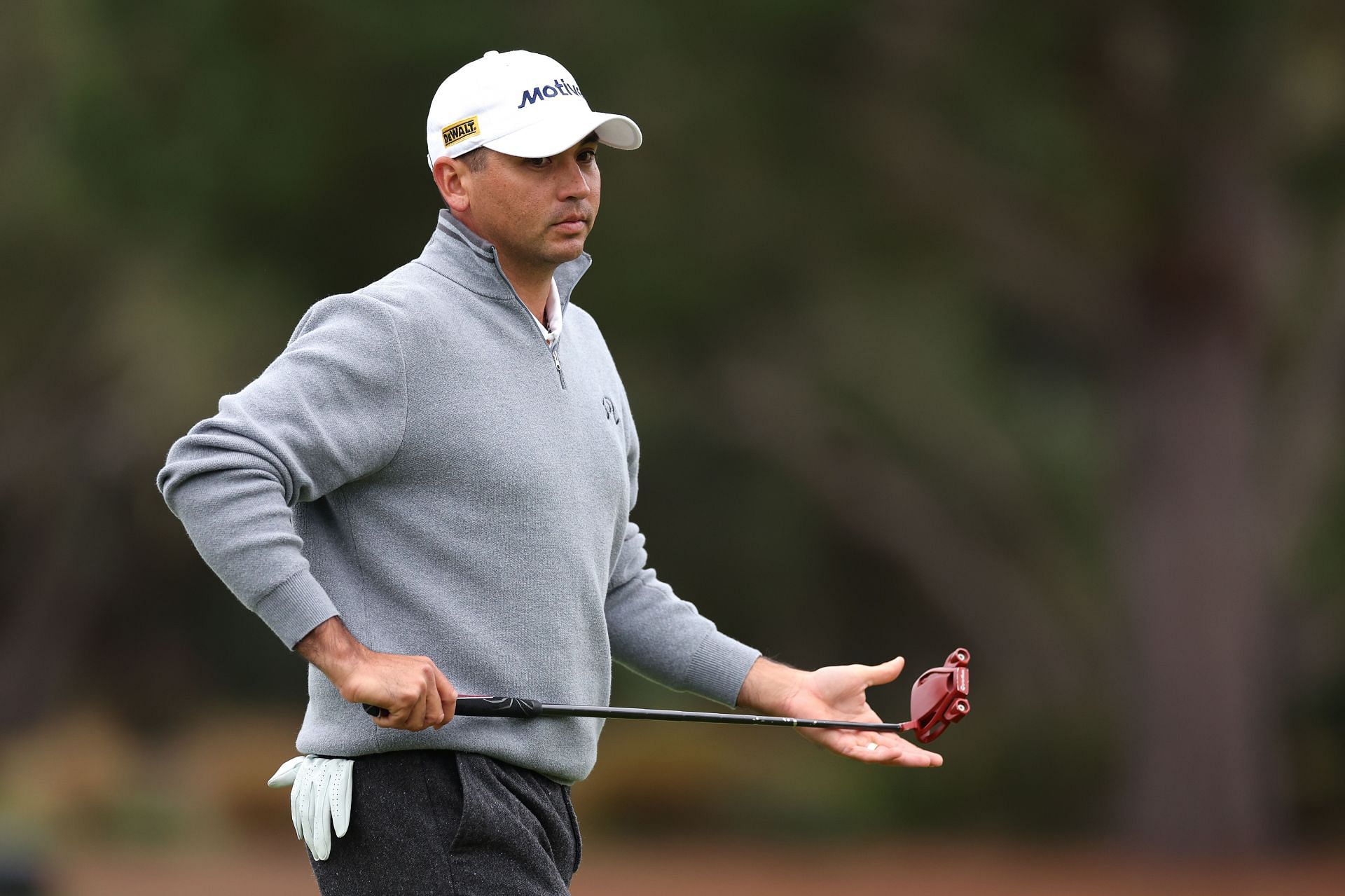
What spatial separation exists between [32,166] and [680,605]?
1375 centimetres

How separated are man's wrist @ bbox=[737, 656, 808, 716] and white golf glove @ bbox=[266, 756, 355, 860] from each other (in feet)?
2.91

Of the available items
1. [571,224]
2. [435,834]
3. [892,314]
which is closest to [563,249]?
[571,224]

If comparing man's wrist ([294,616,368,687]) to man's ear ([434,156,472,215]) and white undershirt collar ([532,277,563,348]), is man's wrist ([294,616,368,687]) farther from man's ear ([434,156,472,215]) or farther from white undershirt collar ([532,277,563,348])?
man's ear ([434,156,472,215])

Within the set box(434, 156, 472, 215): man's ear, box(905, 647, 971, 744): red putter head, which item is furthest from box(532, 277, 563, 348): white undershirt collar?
box(905, 647, 971, 744): red putter head

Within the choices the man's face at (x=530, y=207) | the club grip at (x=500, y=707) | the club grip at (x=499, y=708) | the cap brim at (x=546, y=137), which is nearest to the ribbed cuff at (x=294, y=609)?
the club grip at (x=499, y=708)

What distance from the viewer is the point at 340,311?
10.8 ft

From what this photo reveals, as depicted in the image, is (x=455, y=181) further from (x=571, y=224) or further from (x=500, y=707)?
(x=500, y=707)

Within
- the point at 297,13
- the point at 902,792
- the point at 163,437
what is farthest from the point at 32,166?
the point at 902,792

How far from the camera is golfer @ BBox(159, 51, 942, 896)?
3.11 metres

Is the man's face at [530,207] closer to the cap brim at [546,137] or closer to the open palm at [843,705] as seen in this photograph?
the cap brim at [546,137]

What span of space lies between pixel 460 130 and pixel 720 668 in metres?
1.18

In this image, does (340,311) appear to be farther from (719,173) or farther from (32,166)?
(32,166)

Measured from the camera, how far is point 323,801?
330 cm

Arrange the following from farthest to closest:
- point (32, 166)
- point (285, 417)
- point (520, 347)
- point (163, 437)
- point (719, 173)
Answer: point (163, 437)
point (32, 166)
point (719, 173)
point (520, 347)
point (285, 417)
